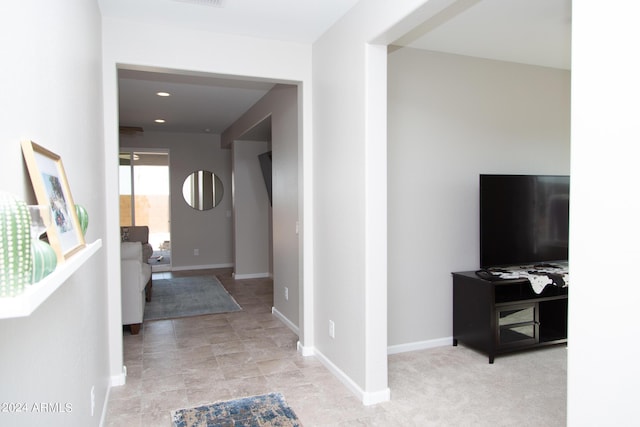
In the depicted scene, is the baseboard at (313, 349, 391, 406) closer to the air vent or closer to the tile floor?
the tile floor

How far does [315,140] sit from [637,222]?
2568 mm

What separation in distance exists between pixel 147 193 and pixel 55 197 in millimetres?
7437

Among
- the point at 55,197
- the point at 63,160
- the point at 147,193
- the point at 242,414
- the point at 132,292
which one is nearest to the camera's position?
the point at 55,197

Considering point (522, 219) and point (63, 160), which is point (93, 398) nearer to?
point (63, 160)

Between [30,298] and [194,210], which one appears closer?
[30,298]

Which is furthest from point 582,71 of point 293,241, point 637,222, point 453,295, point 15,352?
point 293,241

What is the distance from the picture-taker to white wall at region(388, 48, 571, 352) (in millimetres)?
3699

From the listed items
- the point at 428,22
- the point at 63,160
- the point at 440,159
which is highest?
the point at 428,22

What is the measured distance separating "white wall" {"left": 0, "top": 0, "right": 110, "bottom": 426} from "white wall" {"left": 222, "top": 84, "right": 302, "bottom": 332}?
203 cm

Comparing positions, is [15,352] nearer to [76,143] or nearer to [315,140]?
[76,143]

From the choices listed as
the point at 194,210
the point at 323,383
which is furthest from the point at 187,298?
the point at 323,383

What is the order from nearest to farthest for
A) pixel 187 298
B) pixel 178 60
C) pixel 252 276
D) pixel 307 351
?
pixel 178 60 < pixel 307 351 < pixel 187 298 < pixel 252 276

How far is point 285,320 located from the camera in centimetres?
471

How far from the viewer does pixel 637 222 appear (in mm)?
1269
